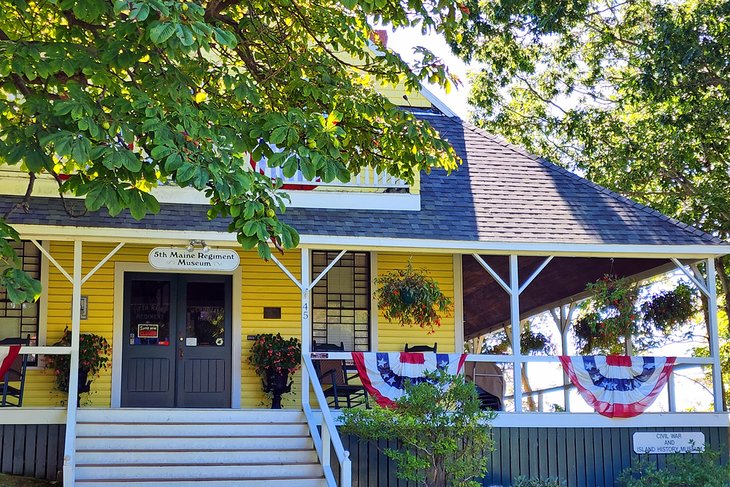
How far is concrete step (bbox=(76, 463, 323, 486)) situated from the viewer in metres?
12.1

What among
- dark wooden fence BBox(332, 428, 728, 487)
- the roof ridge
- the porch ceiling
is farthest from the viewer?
the porch ceiling

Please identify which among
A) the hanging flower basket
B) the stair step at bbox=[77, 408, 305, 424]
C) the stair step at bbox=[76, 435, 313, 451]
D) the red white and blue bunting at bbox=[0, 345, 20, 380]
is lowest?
the stair step at bbox=[76, 435, 313, 451]

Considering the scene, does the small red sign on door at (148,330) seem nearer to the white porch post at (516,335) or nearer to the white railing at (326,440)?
the white railing at (326,440)

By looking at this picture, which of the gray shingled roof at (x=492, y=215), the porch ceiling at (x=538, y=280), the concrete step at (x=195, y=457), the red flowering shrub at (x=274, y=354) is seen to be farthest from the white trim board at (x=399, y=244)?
the concrete step at (x=195, y=457)

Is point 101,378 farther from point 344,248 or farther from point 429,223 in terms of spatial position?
point 429,223

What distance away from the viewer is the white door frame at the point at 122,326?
15000 millimetres

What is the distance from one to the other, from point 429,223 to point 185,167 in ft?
21.4

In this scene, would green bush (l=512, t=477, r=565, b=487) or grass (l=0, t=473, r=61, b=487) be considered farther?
green bush (l=512, t=477, r=565, b=487)

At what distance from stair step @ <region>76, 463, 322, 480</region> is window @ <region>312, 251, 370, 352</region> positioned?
11.7 feet

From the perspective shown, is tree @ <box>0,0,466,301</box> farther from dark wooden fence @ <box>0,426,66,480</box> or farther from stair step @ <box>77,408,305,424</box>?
dark wooden fence @ <box>0,426,66,480</box>

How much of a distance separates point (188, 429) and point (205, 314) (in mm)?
2872

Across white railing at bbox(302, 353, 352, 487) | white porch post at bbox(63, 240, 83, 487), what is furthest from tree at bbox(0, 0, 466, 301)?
white railing at bbox(302, 353, 352, 487)

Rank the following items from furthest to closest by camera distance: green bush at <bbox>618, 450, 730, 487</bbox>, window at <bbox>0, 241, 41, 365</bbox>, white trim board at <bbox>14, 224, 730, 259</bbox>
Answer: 1. window at <bbox>0, 241, 41, 365</bbox>
2. white trim board at <bbox>14, 224, 730, 259</bbox>
3. green bush at <bbox>618, 450, 730, 487</bbox>

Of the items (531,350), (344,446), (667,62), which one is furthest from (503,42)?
(344,446)
